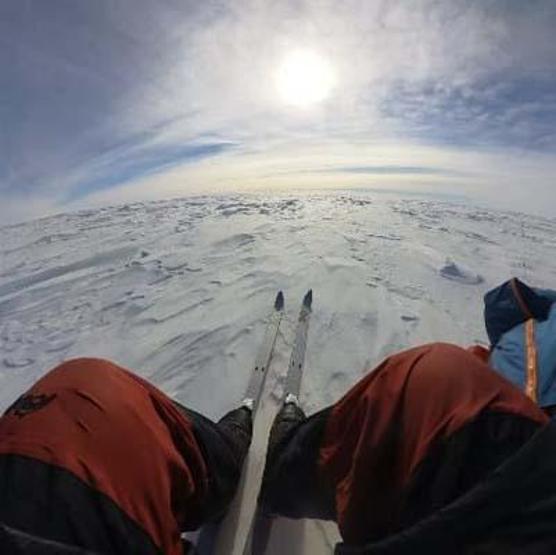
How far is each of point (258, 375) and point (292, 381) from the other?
200 millimetres

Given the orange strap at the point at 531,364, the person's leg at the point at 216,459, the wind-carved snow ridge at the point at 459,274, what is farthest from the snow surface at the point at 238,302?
the orange strap at the point at 531,364

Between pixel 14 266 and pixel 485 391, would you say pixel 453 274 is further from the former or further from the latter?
pixel 14 266

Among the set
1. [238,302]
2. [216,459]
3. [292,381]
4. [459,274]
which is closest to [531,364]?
[216,459]

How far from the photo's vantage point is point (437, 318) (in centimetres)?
390

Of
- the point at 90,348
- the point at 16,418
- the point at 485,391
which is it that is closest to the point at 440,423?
the point at 485,391

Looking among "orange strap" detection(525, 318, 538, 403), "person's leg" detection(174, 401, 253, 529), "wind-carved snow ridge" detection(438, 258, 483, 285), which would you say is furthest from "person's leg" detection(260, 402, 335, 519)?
"wind-carved snow ridge" detection(438, 258, 483, 285)

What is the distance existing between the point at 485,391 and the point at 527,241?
9.11 metres

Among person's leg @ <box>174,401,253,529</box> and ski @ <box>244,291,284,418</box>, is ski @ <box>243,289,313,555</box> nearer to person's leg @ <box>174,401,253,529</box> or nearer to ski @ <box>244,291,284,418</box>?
ski @ <box>244,291,284,418</box>

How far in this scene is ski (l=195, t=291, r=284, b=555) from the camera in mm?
1732

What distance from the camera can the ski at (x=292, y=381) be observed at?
172 centimetres

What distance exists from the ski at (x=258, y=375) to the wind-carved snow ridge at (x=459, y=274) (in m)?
2.17

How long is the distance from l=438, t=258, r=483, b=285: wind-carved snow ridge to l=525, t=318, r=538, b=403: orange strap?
352cm

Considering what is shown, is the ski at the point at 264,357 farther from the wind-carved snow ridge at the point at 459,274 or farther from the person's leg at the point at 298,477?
the wind-carved snow ridge at the point at 459,274

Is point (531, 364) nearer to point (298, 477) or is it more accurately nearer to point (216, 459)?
point (298, 477)
